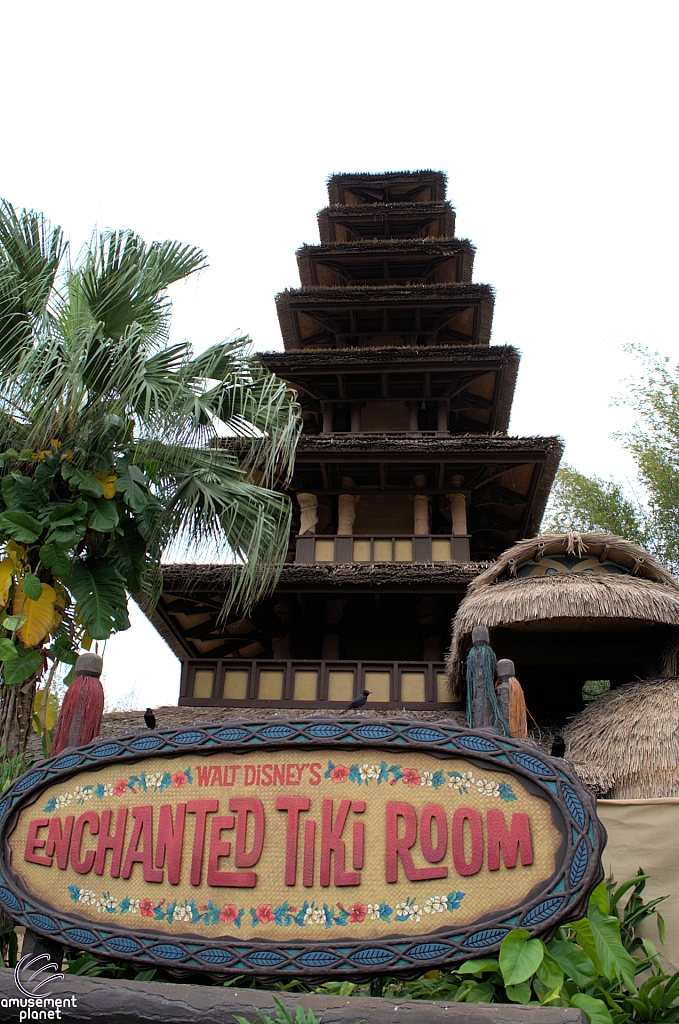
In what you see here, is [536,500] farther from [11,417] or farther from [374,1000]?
[374,1000]

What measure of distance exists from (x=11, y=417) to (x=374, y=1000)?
17.1 feet

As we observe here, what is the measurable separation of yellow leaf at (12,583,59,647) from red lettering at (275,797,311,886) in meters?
3.04

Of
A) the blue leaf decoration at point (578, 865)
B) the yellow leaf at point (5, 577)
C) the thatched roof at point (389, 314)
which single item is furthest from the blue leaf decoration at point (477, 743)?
the thatched roof at point (389, 314)

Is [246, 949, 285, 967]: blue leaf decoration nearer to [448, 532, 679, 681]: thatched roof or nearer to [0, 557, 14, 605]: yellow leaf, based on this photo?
[0, 557, 14, 605]: yellow leaf

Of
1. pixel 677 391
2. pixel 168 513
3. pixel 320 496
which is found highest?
pixel 677 391

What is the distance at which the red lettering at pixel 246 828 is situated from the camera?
184 inches

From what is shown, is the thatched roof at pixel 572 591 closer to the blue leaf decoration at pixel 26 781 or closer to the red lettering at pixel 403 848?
the red lettering at pixel 403 848

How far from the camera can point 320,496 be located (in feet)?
54.7

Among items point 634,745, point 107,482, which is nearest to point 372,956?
point 107,482

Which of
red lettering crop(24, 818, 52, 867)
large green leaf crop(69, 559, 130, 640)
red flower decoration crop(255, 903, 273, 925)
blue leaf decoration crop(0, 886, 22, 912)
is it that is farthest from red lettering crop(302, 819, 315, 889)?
large green leaf crop(69, 559, 130, 640)

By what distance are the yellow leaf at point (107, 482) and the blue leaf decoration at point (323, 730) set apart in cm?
323

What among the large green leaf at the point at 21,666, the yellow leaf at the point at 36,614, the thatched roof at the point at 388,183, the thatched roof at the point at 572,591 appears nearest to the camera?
the large green leaf at the point at 21,666

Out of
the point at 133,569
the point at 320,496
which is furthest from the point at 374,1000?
the point at 320,496

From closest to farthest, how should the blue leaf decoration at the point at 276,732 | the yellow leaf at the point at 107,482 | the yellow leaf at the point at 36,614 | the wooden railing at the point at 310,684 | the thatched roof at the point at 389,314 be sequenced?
1. the blue leaf decoration at the point at 276,732
2. the yellow leaf at the point at 36,614
3. the yellow leaf at the point at 107,482
4. the wooden railing at the point at 310,684
5. the thatched roof at the point at 389,314
